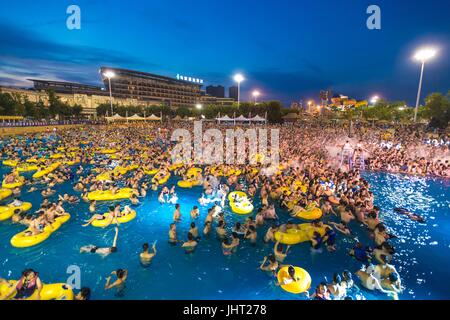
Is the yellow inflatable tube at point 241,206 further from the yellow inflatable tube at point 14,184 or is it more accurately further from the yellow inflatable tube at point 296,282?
the yellow inflatable tube at point 14,184

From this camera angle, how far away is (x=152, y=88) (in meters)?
124

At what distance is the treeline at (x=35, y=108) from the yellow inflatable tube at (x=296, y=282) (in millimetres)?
53343

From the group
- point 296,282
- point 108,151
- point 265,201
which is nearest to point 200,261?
point 296,282

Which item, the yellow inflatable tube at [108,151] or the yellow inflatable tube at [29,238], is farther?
the yellow inflatable tube at [108,151]

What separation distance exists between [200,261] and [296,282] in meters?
3.03

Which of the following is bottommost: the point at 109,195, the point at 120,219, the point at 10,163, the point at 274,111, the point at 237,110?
the point at 120,219

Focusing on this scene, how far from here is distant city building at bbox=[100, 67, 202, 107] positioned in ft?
372

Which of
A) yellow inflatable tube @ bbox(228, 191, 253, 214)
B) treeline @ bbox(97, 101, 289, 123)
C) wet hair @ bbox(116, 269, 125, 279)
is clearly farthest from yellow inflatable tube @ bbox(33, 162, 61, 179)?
treeline @ bbox(97, 101, 289, 123)

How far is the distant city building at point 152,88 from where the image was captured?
113438mm

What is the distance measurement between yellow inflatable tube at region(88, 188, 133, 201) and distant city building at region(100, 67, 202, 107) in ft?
349

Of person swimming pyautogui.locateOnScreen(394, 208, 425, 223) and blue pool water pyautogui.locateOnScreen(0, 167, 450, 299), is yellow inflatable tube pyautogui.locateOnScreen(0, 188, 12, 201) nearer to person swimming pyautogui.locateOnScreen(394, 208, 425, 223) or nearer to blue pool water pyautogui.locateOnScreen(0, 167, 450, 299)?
blue pool water pyautogui.locateOnScreen(0, 167, 450, 299)

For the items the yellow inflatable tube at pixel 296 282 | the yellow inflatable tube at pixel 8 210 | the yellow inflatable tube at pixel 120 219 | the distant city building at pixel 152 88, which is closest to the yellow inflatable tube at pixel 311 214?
the yellow inflatable tube at pixel 296 282

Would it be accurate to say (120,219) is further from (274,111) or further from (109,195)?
(274,111)
